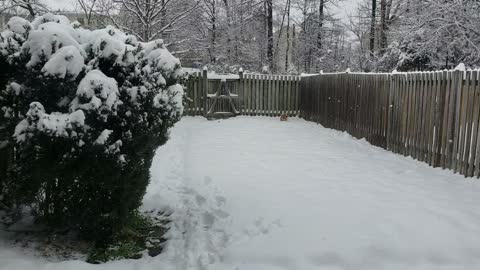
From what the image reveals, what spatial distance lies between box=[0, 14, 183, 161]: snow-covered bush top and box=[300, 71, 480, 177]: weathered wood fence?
4.74 meters

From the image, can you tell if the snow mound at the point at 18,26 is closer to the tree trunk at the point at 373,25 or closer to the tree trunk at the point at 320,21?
the tree trunk at the point at 373,25

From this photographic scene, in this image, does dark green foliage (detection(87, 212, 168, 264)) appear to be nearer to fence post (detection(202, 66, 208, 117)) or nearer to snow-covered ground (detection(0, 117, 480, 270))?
snow-covered ground (detection(0, 117, 480, 270))

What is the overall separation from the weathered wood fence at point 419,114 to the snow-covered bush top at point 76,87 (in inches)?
187

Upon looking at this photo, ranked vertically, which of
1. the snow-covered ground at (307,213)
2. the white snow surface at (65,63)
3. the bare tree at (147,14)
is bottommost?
the snow-covered ground at (307,213)

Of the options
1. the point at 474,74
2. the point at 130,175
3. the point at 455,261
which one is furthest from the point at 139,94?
the point at 474,74

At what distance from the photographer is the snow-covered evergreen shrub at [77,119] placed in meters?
3.24

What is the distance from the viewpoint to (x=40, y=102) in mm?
3311

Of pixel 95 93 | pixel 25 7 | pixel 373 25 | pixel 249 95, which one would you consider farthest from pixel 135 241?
pixel 373 25

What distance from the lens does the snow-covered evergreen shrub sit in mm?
3238

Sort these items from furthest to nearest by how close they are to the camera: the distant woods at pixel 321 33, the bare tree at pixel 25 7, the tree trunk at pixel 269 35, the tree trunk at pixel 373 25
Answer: the tree trunk at pixel 269 35, the tree trunk at pixel 373 25, the distant woods at pixel 321 33, the bare tree at pixel 25 7

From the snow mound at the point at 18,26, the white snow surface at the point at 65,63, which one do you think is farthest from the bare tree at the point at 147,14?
the white snow surface at the point at 65,63

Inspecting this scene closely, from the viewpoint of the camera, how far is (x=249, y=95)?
49.6 feet

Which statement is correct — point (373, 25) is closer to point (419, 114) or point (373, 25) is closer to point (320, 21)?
point (320, 21)

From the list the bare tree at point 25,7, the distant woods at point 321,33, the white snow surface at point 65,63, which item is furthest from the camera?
the distant woods at point 321,33
